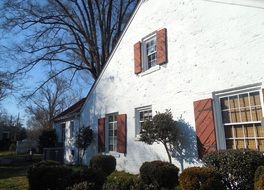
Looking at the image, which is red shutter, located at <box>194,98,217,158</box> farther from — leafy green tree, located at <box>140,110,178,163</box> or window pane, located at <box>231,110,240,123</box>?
leafy green tree, located at <box>140,110,178,163</box>

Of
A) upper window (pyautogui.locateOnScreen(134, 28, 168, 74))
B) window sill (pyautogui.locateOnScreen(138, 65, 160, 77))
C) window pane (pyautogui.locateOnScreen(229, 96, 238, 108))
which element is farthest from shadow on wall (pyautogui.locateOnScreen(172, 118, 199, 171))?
upper window (pyautogui.locateOnScreen(134, 28, 168, 74))

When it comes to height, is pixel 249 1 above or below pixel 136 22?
below

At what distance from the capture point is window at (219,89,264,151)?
27.2 feet

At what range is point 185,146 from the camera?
408 inches

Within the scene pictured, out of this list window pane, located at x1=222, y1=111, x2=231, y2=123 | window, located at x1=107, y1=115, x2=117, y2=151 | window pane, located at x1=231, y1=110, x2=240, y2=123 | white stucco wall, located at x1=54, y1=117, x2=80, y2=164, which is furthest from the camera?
white stucco wall, located at x1=54, y1=117, x2=80, y2=164

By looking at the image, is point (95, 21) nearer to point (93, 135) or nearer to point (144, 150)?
point (93, 135)

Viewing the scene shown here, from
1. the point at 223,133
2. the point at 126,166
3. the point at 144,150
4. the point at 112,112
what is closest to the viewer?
the point at 223,133

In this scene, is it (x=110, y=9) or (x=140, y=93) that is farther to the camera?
(x=110, y=9)

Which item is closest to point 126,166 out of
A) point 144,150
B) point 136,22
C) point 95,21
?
point 144,150

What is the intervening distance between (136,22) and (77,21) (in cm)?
1107

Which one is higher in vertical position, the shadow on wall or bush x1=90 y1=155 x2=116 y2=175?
the shadow on wall

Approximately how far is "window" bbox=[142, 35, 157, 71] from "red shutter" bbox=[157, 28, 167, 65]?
701 millimetres

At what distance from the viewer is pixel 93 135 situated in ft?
54.3

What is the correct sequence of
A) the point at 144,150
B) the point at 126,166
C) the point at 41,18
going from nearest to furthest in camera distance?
the point at 144,150, the point at 126,166, the point at 41,18
